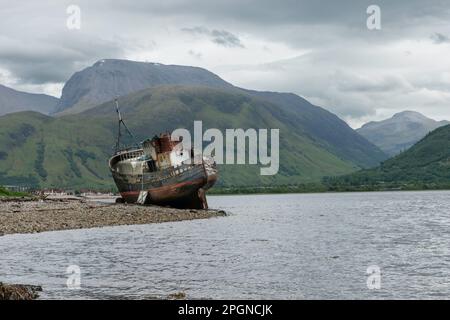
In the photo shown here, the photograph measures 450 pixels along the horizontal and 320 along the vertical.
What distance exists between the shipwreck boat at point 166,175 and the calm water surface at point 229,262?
29886 mm

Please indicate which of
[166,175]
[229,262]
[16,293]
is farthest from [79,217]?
[16,293]

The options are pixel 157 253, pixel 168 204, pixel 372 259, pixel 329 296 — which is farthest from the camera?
pixel 168 204

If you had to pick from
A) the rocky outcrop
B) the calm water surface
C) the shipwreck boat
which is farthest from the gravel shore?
Result: the rocky outcrop

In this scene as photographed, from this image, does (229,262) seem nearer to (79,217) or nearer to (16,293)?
(16,293)

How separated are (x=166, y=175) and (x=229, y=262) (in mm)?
60380

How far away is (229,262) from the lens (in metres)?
43.4

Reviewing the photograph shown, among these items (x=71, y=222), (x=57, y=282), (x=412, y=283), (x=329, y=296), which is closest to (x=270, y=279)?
(x=329, y=296)

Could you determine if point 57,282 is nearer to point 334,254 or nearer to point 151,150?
point 334,254

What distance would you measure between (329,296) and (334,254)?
1980 cm

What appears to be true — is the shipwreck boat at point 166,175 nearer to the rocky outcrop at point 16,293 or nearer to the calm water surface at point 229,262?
the calm water surface at point 229,262

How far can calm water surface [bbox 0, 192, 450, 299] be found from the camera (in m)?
31.2

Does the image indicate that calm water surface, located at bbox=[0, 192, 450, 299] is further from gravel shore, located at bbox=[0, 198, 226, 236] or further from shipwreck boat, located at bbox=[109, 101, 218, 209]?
shipwreck boat, located at bbox=[109, 101, 218, 209]

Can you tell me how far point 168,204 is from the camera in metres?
107
